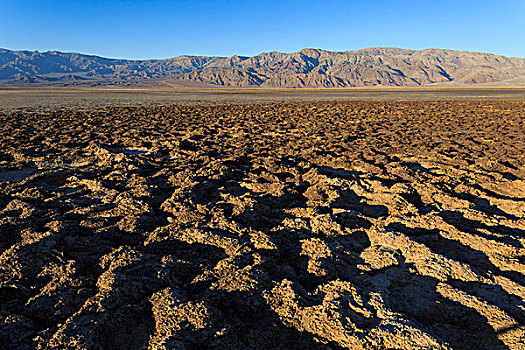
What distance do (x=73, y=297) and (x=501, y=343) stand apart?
8.41 ft

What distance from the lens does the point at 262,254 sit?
8.08ft

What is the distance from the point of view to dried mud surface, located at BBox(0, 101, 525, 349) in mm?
1725

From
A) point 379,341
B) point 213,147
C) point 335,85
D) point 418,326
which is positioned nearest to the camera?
point 379,341

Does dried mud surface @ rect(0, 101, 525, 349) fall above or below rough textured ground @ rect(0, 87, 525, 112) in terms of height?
below

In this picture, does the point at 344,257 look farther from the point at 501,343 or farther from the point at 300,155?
the point at 300,155

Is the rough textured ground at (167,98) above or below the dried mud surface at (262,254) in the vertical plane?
above

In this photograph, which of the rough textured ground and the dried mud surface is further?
the rough textured ground

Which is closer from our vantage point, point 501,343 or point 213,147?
point 501,343

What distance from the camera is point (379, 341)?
1623 millimetres

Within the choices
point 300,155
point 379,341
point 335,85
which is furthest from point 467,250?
point 335,85

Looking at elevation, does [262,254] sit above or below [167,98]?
below

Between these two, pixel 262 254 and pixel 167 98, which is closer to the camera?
pixel 262 254

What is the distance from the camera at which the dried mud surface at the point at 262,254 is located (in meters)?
1.72

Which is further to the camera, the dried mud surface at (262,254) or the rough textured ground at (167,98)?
the rough textured ground at (167,98)
